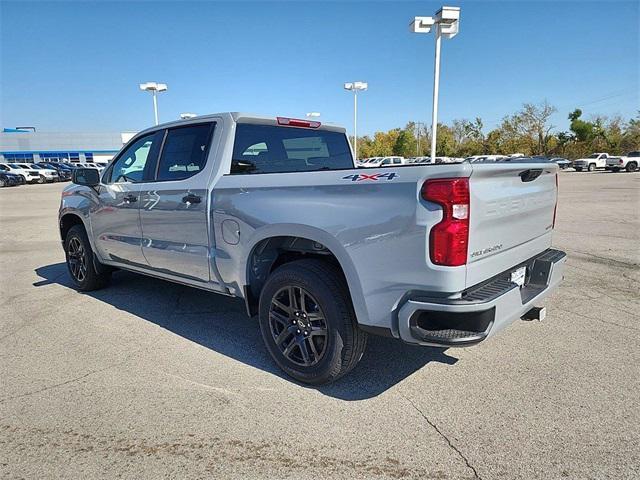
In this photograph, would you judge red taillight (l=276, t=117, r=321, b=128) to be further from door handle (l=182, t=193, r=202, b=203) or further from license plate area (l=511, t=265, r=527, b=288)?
license plate area (l=511, t=265, r=527, b=288)

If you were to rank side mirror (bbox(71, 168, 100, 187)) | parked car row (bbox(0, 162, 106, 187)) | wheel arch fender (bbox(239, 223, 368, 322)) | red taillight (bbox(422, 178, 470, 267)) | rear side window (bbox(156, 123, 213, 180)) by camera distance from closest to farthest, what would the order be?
red taillight (bbox(422, 178, 470, 267)), wheel arch fender (bbox(239, 223, 368, 322)), rear side window (bbox(156, 123, 213, 180)), side mirror (bbox(71, 168, 100, 187)), parked car row (bbox(0, 162, 106, 187))

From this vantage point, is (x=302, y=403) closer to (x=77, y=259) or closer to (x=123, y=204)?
(x=123, y=204)

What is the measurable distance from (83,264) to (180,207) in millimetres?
2592

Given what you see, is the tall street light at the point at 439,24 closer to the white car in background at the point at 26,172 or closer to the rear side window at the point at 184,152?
the rear side window at the point at 184,152

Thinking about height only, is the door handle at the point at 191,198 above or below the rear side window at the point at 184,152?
below

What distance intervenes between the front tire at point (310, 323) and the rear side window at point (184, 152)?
139 centimetres

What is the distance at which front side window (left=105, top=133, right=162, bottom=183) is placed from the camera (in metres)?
4.40

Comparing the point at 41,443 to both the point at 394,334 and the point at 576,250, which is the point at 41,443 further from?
the point at 576,250

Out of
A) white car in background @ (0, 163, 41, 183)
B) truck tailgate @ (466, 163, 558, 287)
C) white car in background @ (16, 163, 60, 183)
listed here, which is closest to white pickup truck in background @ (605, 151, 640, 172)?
truck tailgate @ (466, 163, 558, 287)

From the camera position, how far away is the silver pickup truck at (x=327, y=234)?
2.38m

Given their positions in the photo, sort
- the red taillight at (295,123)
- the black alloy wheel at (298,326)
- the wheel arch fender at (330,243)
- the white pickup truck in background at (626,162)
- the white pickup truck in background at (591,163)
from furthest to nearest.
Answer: the white pickup truck in background at (591,163)
the white pickup truck in background at (626,162)
the red taillight at (295,123)
the black alloy wheel at (298,326)
the wheel arch fender at (330,243)

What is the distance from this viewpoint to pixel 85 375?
132 inches

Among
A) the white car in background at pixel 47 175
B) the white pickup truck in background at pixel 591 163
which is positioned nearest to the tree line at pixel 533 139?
the white pickup truck in background at pixel 591 163

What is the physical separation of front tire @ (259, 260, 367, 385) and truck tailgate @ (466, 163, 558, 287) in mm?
878
